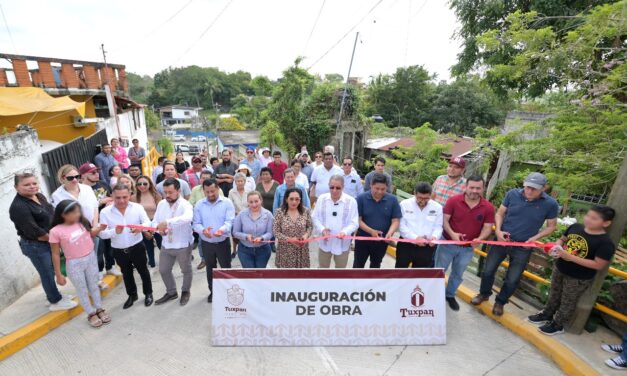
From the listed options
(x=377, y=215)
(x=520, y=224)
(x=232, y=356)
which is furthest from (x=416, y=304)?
(x=232, y=356)

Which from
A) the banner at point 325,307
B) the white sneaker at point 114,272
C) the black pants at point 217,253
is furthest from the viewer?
the white sneaker at point 114,272

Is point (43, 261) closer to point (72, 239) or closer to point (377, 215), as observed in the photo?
point (72, 239)

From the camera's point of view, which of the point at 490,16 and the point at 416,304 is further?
the point at 490,16

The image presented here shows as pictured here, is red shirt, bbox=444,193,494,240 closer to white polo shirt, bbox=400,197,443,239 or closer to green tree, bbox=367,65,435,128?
white polo shirt, bbox=400,197,443,239

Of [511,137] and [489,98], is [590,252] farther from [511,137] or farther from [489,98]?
[489,98]

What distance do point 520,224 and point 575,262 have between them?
64cm

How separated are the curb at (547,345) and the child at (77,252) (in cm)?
506

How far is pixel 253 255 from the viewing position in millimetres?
4262

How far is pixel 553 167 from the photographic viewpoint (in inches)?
249

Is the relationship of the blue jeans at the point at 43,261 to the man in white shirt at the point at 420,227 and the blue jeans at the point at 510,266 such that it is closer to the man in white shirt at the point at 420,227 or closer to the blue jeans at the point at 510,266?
the man in white shirt at the point at 420,227

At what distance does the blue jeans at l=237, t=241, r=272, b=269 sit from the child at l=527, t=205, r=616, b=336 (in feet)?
11.3

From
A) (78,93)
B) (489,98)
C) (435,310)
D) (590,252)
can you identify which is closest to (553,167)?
(590,252)

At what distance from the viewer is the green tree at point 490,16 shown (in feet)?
31.8

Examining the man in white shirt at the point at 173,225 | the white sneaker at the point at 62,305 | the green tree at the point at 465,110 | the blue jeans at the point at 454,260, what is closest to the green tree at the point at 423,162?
the blue jeans at the point at 454,260
